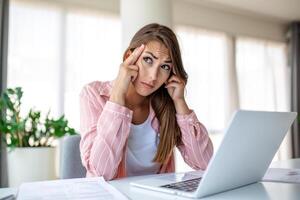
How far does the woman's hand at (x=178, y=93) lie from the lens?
1108mm

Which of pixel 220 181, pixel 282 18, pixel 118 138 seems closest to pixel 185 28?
pixel 282 18

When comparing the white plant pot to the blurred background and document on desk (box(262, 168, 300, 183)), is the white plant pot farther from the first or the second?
document on desk (box(262, 168, 300, 183))

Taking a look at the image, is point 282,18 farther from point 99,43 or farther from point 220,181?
point 220,181

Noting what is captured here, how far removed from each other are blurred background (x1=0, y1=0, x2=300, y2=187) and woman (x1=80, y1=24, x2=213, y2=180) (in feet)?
4.53

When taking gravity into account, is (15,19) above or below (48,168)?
above

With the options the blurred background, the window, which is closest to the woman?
the blurred background

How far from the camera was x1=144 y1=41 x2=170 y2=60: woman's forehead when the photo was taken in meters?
1.01

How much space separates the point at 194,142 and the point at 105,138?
335 mm

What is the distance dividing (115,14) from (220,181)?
3.14m

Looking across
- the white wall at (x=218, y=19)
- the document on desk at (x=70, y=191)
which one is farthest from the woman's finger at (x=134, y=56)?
the white wall at (x=218, y=19)

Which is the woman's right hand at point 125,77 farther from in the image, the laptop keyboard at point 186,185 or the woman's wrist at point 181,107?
the laptop keyboard at point 186,185

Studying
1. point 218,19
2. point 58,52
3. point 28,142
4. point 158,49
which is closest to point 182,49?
point 218,19

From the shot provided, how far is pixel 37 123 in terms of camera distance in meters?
2.42

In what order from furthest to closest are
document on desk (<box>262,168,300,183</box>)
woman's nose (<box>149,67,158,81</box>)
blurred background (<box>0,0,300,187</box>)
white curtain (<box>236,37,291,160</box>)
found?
white curtain (<box>236,37,291,160</box>), blurred background (<box>0,0,300,187</box>), woman's nose (<box>149,67,158,81</box>), document on desk (<box>262,168,300,183</box>)
